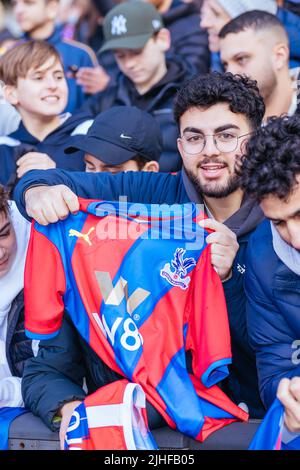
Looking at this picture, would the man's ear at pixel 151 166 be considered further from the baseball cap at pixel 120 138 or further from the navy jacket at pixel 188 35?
the navy jacket at pixel 188 35

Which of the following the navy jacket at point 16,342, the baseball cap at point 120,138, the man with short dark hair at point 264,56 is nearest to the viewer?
the navy jacket at point 16,342

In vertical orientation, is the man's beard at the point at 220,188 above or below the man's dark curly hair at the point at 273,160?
below

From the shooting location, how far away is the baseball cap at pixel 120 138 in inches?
155

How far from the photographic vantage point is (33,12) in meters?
5.82

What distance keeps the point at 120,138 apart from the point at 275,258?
1307 millimetres

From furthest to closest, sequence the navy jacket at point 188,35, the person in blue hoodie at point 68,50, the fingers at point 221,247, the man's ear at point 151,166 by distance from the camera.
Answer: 1. the person in blue hoodie at point 68,50
2. the navy jacket at point 188,35
3. the man's ear at point 151,166
4. the fingers at point 221,247

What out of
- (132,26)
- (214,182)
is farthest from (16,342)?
(132,26)

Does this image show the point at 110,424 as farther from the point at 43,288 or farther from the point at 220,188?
the point at 220,188

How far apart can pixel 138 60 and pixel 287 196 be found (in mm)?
2607

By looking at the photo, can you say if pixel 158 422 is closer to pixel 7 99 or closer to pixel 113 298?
pixel 113 298

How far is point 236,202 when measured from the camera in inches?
137

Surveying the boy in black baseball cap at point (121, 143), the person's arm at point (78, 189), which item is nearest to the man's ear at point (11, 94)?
the boy in black baseball cap at point (121, 143)

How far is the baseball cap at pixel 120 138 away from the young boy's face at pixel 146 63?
1044 mm

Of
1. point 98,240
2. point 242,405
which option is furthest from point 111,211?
point 242,405
